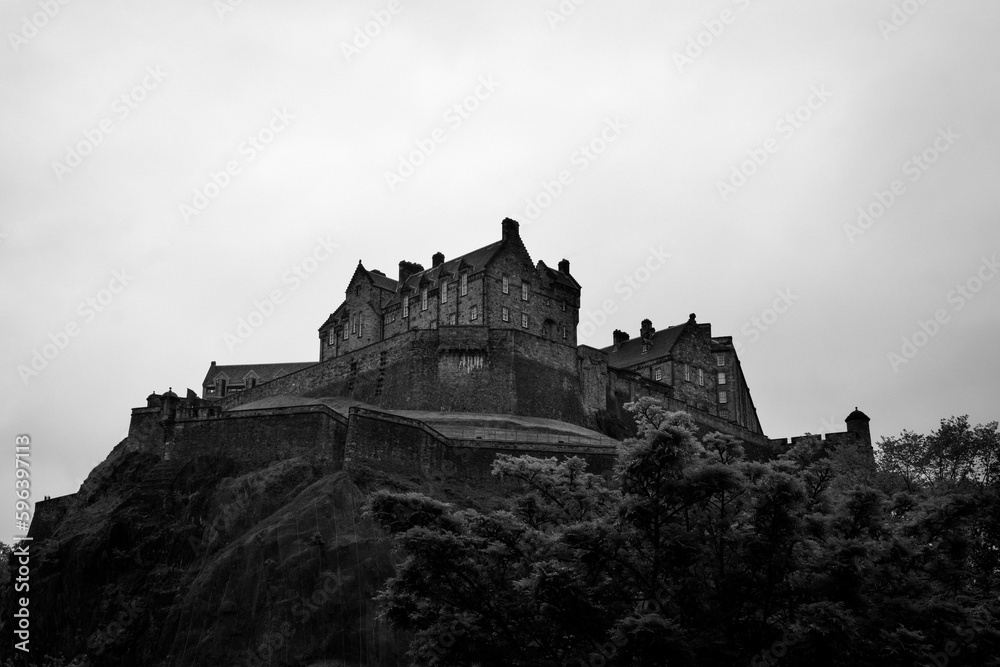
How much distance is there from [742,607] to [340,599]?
2356cm

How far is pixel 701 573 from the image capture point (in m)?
27.5

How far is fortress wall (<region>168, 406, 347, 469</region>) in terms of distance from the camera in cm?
5697

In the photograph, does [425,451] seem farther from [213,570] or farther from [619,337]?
[619,337]

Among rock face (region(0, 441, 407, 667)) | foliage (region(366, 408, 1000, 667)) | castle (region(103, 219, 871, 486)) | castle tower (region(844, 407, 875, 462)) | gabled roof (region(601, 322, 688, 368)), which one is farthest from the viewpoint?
gabled roof (region(601, 322, 688, 368))

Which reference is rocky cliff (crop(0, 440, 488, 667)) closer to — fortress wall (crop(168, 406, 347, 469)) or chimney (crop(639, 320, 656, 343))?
fortress wall (crop(168, 406, 347, 469))

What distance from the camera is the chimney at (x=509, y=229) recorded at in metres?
78.0

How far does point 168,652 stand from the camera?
48.2 meters

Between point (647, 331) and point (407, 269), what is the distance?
2037 centimetres

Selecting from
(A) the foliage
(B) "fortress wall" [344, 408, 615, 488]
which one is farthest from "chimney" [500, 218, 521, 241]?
Result: (A) the foliage

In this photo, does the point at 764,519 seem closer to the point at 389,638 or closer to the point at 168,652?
the point at 389,638

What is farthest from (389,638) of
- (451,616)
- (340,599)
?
(451,616)

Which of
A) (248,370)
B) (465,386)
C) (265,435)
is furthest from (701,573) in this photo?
(248,370)

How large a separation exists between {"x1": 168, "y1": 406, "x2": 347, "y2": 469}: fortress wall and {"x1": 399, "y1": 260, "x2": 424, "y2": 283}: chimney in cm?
2742

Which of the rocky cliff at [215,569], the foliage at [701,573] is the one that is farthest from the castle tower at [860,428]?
the foliage at [701,573]
